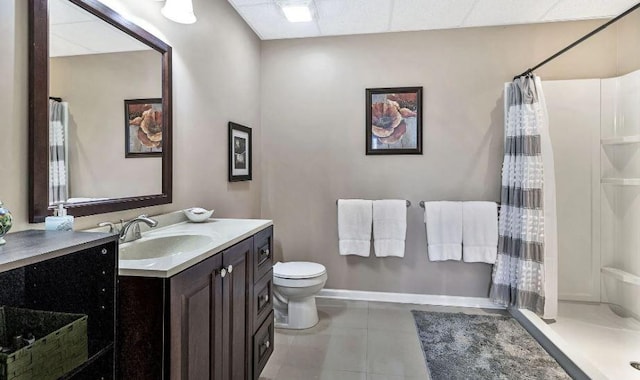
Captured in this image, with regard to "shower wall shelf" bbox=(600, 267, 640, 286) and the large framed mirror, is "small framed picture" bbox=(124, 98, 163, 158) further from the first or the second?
"shower wall shelf" bbox=(600, 267, 640, 286)

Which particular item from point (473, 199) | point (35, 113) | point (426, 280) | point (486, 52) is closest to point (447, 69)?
point (486, 52)

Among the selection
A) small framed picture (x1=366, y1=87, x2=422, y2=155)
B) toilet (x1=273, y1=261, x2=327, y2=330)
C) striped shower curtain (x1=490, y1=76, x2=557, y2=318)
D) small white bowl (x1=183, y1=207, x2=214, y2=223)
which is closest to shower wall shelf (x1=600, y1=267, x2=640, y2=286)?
striped shower curtain (x1=490, y1=76, x2=557, y2=318)

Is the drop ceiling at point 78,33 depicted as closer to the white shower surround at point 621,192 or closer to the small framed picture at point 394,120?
the small framed picture at point 394,120

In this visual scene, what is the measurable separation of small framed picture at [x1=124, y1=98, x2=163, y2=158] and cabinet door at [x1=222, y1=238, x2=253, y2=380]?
659mm

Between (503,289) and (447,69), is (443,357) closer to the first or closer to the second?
(503,289)

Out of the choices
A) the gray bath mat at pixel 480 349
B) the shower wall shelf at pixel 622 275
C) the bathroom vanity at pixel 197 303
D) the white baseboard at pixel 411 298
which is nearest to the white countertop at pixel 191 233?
the bathroom vanity at pixel 197 303

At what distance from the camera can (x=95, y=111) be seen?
1.34 metres

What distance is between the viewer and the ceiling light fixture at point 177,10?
1.60 m

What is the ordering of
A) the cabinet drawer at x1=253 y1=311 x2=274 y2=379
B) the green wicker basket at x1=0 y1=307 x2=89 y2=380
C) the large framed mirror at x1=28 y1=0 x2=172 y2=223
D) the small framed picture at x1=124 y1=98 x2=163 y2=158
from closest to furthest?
the green wicker basket at x1=0 y1=307 x2=89 y2=380 → the large framed mirror at x1=28 y1=0 x2=172 y2=223 → the small framed picture at x1=124 y1=98 x2=163 y2=158 → the cabinet drawer at x1=253 y1=311 x2=274 y2=379

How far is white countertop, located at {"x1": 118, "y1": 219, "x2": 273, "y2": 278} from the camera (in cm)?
100

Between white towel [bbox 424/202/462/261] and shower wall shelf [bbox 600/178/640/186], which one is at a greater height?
shower wall shelf [bbox 600/178/640/186]

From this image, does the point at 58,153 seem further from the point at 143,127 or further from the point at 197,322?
the point at 197,322

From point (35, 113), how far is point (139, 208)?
0.61 meters

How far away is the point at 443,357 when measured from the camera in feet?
6.73
